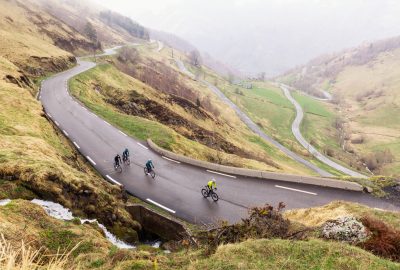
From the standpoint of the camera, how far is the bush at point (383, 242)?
37.3ft

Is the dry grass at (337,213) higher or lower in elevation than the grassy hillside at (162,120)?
higher

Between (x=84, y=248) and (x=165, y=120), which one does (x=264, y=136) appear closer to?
(x=165, y=120)

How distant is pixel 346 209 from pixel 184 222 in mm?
8943

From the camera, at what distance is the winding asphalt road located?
71.2 ft

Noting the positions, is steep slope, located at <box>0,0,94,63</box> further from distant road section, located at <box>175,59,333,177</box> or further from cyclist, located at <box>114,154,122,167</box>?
distant road section, located at <box>175,59,333,177</box>

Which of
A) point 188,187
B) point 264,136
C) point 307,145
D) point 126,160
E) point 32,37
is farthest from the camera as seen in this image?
point 307,145

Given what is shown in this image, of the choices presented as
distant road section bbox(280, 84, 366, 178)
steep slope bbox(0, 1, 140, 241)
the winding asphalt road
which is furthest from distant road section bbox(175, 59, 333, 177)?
steep slope bbox(0, 1, 140, 241)

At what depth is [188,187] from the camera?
969 inches

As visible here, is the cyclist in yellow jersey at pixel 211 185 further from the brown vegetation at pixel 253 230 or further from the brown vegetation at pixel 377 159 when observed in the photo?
the brown vegetation at pixel 377 159

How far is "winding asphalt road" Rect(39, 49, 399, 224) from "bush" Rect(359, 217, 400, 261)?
9.25m

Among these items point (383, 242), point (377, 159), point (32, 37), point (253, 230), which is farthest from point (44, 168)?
point (377, 159)

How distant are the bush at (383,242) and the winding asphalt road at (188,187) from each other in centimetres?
925

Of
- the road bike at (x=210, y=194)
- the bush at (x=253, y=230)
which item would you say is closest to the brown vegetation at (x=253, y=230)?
the bush at (x=253, y=230)

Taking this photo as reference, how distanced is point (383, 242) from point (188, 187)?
14.8 metres
